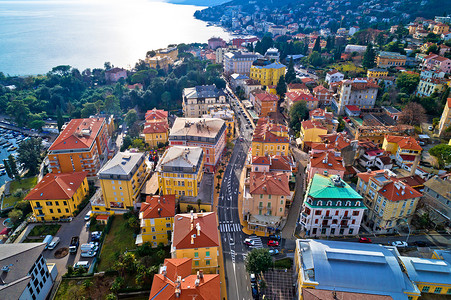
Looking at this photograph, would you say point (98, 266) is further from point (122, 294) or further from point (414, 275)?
point (414, 275)

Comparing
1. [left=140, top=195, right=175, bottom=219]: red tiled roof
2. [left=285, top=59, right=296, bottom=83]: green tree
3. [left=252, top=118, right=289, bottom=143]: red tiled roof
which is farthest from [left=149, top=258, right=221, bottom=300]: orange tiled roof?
[left=285, top=59, right=296, bottom=83]: green tree

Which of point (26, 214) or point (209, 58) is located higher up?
point (209, 58)

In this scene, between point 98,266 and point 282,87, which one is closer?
point 98,266

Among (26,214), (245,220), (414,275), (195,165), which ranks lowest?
(26,214)

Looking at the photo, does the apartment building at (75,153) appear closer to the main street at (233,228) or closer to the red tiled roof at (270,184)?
the main street at (233,228)

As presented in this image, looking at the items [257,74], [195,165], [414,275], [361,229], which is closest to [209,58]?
[257,74]

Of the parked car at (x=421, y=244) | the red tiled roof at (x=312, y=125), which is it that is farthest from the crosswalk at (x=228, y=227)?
the red tiled roof at (x=312, y=125)

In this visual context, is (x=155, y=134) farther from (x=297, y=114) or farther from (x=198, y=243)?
(x=198, y=243)

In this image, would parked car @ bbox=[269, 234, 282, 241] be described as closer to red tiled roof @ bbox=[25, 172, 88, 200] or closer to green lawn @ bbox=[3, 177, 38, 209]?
red tiled roof @ bbox=[25, 172, 88, 200]
